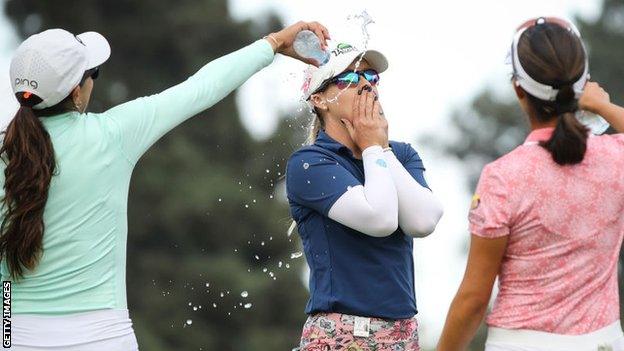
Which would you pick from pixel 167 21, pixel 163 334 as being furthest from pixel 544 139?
pixel 167 21

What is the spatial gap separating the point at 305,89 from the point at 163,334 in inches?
910

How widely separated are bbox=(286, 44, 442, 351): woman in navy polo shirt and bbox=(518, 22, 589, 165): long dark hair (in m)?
1.03

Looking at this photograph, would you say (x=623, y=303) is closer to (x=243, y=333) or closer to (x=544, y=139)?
(x=243, y=333)

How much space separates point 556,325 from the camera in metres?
5.99

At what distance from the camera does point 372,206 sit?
6.82m

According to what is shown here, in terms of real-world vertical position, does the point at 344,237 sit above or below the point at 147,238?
above

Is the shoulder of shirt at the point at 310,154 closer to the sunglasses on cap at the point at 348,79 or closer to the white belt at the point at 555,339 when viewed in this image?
the sunglasses on cap at the point at 348,79

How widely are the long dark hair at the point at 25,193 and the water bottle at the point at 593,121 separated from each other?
83.2 inches

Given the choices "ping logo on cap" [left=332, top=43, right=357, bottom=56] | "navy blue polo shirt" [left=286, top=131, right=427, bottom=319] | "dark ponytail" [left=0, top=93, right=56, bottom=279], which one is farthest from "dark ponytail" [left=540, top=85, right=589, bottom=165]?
"dark ponytail" [left=0, top=93, right=56, bottom=279]

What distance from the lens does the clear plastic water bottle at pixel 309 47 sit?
7535mm

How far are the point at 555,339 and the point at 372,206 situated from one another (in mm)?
1147

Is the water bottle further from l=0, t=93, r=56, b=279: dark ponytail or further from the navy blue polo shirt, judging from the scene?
l=0, t=93, r=56, b=279: dark ponytail

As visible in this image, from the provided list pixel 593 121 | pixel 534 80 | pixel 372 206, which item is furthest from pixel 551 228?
pixel 372 206

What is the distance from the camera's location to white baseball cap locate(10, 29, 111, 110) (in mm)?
6664
